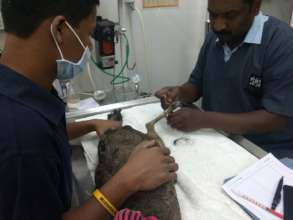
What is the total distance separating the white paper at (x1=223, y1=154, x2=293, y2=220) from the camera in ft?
2.91

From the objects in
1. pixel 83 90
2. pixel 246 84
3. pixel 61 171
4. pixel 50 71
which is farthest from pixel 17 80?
pixel 83 90

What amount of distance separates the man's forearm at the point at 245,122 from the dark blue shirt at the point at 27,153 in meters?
0.69

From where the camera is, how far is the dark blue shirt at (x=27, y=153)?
0.66 metres

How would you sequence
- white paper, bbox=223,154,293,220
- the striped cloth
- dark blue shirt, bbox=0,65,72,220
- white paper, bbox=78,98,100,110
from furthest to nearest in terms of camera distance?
white paper, bbox=78,98,100,110 < white paper, bbox=223,154,293,220 < the striped cloth < dark blue shirt, bbox=0,65,72,220

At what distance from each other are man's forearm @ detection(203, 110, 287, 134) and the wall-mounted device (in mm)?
729

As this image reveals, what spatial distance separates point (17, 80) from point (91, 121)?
55 centimetres

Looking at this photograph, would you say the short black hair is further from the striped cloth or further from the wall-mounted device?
the wall-mounted device

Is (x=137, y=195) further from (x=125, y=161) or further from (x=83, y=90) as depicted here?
(x=83, y=90)

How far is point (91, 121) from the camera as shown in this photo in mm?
1278

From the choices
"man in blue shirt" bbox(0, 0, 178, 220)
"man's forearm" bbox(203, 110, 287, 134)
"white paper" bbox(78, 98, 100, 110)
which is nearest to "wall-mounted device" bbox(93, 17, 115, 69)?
"white paper" bbox(78, 98, 100, 110)

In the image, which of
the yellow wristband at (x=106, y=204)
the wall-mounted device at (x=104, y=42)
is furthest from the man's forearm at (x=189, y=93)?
the yellow wristband at (x=106, y=204)

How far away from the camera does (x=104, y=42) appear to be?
5.65ft

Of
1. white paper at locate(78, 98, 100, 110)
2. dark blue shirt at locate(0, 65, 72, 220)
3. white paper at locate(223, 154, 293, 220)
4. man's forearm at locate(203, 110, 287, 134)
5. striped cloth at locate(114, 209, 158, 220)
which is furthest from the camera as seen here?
white paper at locate(78, 98, 100, 110)

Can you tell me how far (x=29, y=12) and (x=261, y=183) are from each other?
31.7 inches
